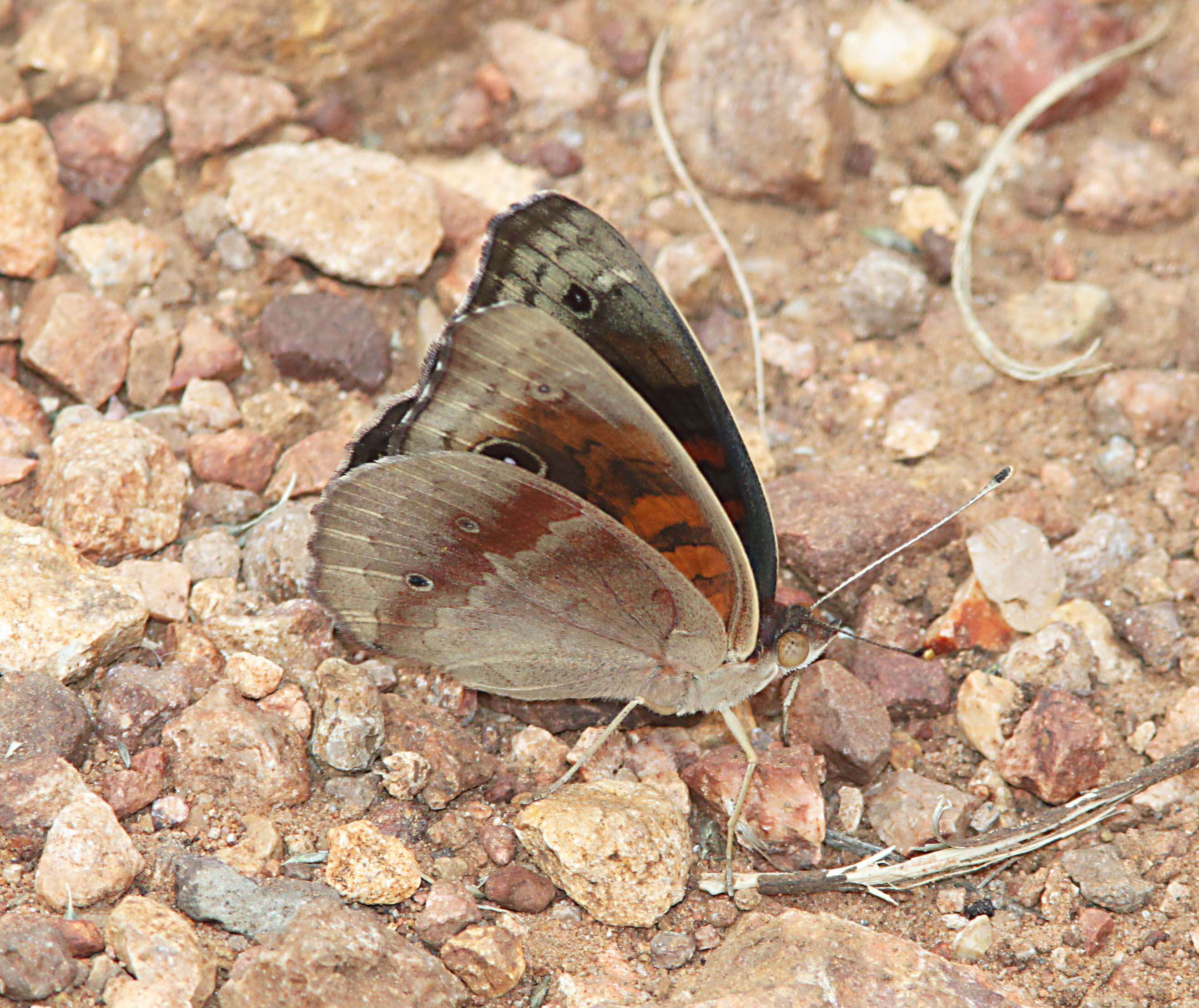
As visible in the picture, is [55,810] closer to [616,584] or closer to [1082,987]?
[616,584]

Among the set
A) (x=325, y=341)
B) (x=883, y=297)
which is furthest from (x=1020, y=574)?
(x=325, y=341)

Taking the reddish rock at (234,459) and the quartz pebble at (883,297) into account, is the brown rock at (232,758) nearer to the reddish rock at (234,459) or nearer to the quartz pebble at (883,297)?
the reddish rock at (234,459)

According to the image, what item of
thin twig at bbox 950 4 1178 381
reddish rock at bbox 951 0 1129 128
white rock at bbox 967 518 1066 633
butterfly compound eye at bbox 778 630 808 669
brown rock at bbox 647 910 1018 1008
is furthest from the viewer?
reddish rock at bbox 951 0 1129 128

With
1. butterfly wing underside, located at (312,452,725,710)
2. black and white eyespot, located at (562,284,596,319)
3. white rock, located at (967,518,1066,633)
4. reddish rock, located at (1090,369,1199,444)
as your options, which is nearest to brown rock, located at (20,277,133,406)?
butterfly wing underside, located at (312,452,725,710)

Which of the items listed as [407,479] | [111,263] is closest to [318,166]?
[111,263]

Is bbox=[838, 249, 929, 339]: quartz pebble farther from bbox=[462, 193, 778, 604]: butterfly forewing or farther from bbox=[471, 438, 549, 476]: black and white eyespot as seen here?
bbox=[471, 438, 549, 476]: black and white eyespot

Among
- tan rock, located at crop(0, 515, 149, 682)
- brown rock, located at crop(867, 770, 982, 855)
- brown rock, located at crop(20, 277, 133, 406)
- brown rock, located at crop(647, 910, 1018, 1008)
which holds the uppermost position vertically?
brown rock, located at crop(20, 277, 133, 406)
